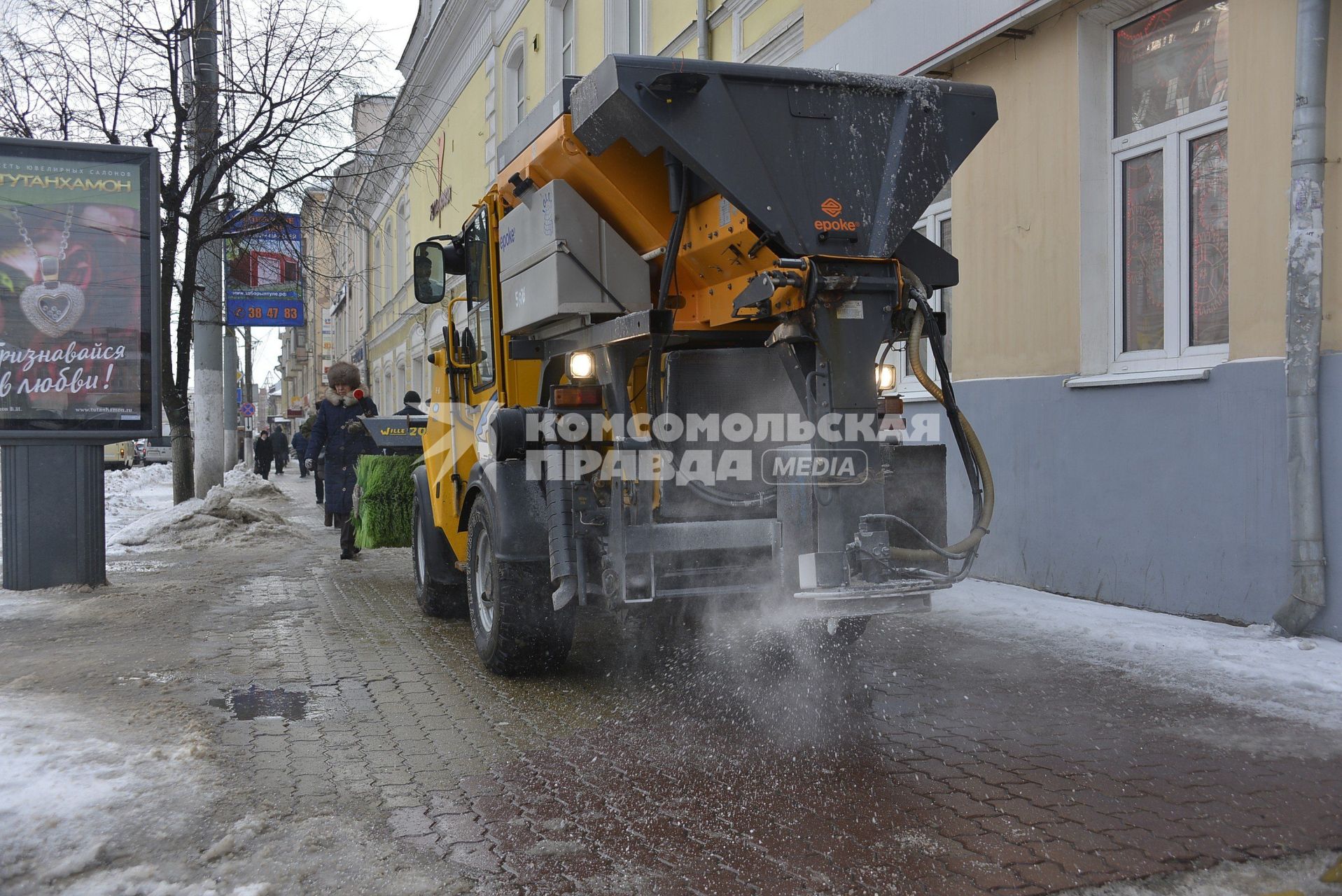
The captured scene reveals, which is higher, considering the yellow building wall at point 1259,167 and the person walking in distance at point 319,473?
the yellow building wall at point 1259,167

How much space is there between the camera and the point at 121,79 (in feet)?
38.8

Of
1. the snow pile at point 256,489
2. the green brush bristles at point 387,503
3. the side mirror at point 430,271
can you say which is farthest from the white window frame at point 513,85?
the side mirror at point 430,271

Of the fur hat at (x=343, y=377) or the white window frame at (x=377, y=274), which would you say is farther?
the white window frame at (x=377, y=274)

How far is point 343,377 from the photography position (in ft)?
35.8

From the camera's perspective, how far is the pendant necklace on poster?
26.3 feet

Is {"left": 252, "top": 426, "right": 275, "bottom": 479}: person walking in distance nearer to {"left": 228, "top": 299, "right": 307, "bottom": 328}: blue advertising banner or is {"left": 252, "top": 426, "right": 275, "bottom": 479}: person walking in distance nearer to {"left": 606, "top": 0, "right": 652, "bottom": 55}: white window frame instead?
{"left": 228, "top": 299, "right": 307, "bottom": 328}: blue advertising banner

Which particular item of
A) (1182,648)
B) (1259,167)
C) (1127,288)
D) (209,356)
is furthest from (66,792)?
(209,356)

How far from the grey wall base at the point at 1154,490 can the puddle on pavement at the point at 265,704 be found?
3125 millimetres

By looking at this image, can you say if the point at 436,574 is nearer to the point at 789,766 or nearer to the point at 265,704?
the point at 265,704

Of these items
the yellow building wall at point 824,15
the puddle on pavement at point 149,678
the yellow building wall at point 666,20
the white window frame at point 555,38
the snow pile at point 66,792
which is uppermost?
the white window frame at point 555,38

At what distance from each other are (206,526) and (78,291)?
4594 mm

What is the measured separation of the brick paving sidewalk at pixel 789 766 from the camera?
10.3 feet

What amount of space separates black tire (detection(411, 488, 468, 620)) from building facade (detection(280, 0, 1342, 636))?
4.02 ft

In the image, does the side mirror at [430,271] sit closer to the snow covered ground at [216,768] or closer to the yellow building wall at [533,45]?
the snow covered ground at [216,768]
